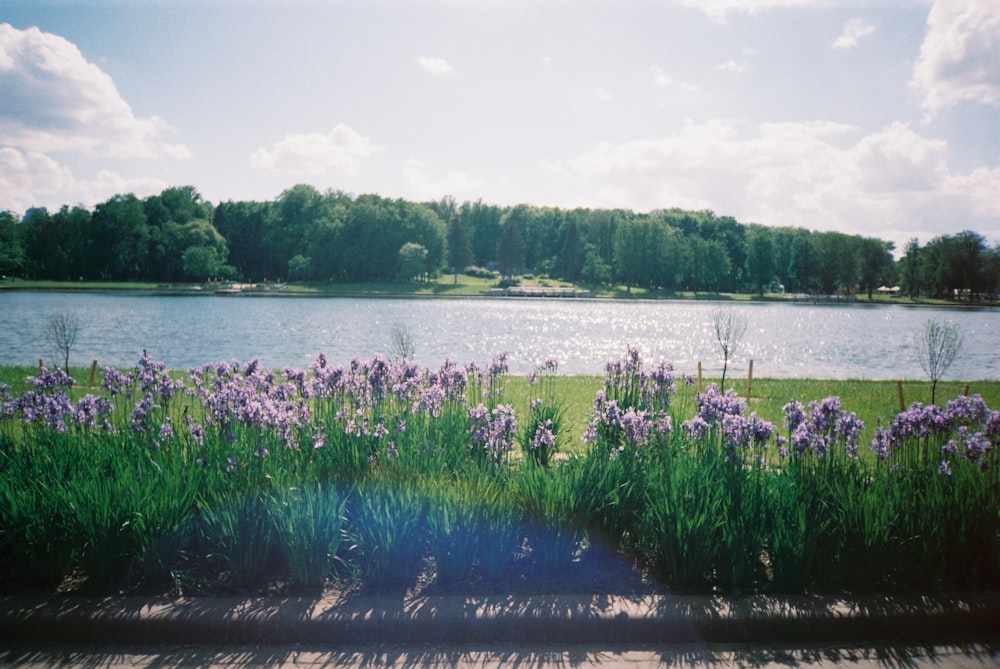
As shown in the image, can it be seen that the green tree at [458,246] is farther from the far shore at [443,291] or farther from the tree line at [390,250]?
the far shore at [443,291]

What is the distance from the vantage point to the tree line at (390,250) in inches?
3893

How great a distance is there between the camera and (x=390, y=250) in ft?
343

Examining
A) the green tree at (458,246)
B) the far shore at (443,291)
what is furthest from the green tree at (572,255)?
the green tree at (458,246)

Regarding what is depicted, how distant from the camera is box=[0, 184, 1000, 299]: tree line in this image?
Answer: 98875 mm

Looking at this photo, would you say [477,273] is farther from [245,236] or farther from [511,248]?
[245,236]

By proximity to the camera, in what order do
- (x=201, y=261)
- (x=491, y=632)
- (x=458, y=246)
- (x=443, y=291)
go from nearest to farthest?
(x=491, y=632) < (x=201, y=261) < (x=443, y=291) < (x=458, y=246)

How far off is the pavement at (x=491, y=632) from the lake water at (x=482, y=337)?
418 inches

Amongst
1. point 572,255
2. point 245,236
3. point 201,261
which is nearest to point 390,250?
point 201,261

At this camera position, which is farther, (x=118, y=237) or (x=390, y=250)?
(x=390, y=250)

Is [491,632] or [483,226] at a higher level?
[483,226]

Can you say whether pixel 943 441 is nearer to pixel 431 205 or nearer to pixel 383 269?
pixel 383 269

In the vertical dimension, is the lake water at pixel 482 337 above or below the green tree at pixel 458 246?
Answer: below

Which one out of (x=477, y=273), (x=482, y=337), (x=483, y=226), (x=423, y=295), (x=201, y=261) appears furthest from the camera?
(x=483, y=226)

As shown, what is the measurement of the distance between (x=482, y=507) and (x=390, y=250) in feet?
337
